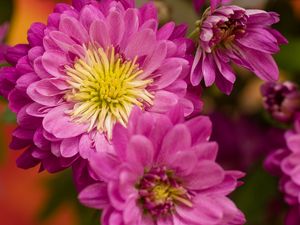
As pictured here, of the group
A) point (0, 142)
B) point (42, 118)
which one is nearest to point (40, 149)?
point (42, 118)

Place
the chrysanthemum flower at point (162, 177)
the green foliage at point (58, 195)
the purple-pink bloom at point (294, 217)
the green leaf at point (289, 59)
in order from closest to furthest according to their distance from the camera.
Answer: the chrysanthemum flower at point (162, 177) < the purple-pink bloom at point (294, 217) < the green leaf at point (289, 59) < the green foliage at point (58, 195)

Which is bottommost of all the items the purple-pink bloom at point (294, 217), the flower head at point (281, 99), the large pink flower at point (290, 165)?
the purple-pink bloom at point (294, 217)

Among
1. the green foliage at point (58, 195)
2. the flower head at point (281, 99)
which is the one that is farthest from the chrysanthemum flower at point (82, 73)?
the green foliage at point (58, 195)

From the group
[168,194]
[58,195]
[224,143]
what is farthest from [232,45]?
[58,195]

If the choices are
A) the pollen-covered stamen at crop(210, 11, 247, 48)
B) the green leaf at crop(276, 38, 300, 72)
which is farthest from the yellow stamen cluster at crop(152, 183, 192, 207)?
the green leaf at crop(276, 38, 300, 72)

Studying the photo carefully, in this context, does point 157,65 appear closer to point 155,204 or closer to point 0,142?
point 155,204

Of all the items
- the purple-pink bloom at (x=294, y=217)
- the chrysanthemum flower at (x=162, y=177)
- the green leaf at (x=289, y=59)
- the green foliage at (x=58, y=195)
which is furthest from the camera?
the green foliage at (x=58, y=195)

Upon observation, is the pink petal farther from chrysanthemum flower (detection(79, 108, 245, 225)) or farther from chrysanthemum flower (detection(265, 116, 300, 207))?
chrysanthemum flower (detection(265, 116, 300, 207))

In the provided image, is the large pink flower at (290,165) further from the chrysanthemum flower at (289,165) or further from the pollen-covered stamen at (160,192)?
the pollen-covered stamen at (160,192)
